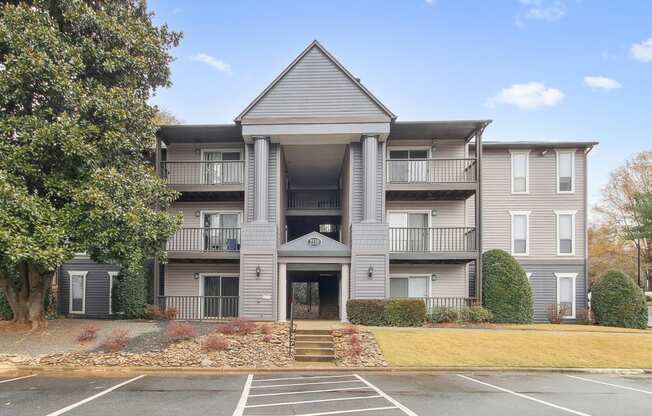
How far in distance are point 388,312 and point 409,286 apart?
3.97m

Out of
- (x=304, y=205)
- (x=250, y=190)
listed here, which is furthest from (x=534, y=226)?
(x=250, y=190)

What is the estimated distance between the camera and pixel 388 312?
15141 mm

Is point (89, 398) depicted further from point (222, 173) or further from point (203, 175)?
point (203, 175)

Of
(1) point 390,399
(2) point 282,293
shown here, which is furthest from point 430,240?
(1) point 390,399

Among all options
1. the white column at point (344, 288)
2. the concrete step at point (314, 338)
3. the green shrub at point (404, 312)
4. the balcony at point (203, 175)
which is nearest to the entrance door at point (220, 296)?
the balcony at point (203, 175)

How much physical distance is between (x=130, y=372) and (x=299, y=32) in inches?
619

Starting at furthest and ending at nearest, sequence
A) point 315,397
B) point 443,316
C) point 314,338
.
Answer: point 443,316, point 314,338, point 315,397

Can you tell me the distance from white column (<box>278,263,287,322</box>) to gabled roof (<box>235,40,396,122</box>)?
6.26 meters

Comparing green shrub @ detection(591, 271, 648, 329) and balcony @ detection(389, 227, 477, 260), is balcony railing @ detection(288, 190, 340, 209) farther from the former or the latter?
green shrub @ detection(591, 271, 648, 329)

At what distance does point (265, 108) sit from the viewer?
659 inches

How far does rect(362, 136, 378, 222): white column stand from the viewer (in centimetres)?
1642

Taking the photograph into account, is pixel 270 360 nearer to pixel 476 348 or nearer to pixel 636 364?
pixel 476 348

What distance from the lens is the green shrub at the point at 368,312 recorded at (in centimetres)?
1516

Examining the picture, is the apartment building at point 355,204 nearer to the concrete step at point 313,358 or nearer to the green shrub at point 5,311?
the green shrub at point 5,311
